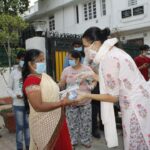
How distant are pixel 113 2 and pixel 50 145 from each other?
46.3 ft

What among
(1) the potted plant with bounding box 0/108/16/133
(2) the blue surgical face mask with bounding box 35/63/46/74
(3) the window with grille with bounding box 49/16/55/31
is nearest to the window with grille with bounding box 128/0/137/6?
(3) the window with grille with bounding box 49/16/55/31

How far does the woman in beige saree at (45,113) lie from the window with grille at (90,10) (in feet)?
49.9

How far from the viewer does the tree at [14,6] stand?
60.7 ft

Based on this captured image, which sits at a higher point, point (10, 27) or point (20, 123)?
point (10, 27)

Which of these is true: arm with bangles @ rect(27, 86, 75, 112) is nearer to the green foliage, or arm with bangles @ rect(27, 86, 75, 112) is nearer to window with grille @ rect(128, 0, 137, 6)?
the green foliage

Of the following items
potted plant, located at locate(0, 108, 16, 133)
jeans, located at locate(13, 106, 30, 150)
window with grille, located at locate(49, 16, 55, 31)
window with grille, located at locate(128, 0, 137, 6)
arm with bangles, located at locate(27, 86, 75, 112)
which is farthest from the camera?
window with grille, located at locate(49, 16, 55, 31)

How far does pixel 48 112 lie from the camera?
328 centimetres

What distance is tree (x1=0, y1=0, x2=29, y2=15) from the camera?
18.5m

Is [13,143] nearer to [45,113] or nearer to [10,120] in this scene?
[10,120]

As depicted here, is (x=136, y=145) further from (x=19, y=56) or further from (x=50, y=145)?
(x=19, y=56)

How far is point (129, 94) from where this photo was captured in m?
2.62

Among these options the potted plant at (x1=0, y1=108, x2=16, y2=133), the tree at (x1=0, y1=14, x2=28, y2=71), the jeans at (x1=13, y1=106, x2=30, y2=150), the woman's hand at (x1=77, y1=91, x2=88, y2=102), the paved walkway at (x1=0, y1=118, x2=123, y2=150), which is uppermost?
the tree at (x1=0, y1=14, x2=28, y2=71)

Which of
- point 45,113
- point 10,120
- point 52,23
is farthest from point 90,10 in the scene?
point 45,113

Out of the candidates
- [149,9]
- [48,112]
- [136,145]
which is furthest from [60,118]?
[149,9]
